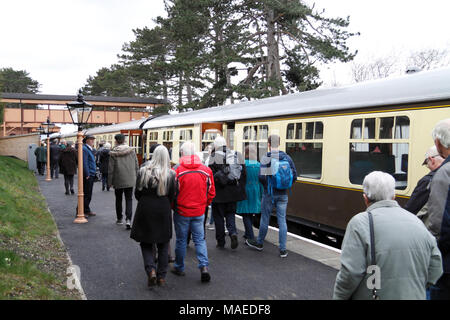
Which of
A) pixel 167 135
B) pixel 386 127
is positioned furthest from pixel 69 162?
pixel 386 127

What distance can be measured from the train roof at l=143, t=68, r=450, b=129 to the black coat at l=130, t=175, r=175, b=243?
3898mm

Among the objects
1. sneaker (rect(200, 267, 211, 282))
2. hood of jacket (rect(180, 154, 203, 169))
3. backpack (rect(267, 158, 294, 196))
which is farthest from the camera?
backpack (rect(267, 158, 294, 196))

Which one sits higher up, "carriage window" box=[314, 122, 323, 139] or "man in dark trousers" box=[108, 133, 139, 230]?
"carriage window" box=[314, 122, 323, 139]

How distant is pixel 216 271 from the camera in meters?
5.38

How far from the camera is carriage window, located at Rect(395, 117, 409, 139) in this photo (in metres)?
5.85

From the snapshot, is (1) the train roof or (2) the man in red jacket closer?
(2) the man in red jacket

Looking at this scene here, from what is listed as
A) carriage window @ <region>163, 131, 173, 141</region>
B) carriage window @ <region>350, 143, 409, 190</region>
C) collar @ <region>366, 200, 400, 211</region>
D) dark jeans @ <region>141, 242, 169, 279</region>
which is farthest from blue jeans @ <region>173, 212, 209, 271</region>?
carriage window @ <region>163, 131, 173, 141</region>

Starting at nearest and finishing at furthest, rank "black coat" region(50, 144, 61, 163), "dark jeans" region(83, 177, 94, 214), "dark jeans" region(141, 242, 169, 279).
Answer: "dark jeans" region(141, 242, 169, 279)
"dark jeans" region(83, 177, 94, 214)
"black coat" region(50, 144, 61, 163)

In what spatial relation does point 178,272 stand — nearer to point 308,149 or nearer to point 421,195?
point 421,195

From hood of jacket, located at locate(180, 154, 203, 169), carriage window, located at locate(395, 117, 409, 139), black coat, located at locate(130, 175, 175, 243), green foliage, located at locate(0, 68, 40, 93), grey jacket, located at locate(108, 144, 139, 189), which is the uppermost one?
green foliage, located at locate(0, 68, 40, 93)

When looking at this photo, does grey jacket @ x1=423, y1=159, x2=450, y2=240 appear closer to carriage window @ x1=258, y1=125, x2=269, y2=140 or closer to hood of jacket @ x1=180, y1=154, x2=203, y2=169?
hood of jacket @ x1=180, y1=154, x2=203, y2=169

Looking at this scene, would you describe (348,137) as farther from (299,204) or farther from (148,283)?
(148,283)

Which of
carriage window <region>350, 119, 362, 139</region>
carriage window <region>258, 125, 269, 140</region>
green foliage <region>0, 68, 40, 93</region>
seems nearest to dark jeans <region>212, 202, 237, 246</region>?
carriage window <region>350, 119, 362, 139</region>

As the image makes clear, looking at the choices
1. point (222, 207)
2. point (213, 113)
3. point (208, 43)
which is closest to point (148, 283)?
point (222, 207)
